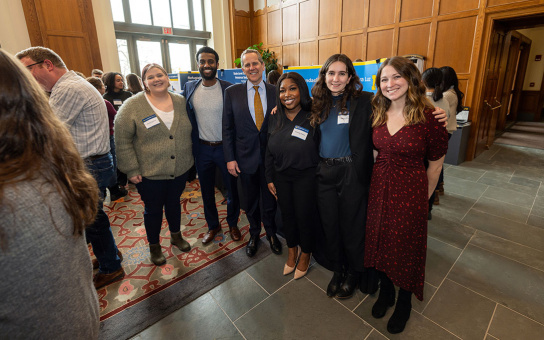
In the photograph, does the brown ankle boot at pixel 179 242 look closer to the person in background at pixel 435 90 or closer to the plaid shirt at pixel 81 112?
the plaid shirt at pixel 81 112

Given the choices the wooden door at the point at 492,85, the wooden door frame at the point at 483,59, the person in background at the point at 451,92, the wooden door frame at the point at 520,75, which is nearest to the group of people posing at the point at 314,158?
the person in background at the point at 451,92

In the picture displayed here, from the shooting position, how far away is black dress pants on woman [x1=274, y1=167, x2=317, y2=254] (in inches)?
76.0

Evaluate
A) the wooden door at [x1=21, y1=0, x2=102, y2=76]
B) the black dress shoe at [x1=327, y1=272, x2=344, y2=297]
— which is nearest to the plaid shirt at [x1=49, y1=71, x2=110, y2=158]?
the black dress shoe at [x1=327, y1=272, x2=344, y2=297]

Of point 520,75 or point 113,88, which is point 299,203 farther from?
point 520,75

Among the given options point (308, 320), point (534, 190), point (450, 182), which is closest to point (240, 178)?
point (308, 320)

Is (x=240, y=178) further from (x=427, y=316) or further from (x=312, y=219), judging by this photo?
(x=427, y=316)

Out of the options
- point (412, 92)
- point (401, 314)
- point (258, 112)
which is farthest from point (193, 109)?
point (401, 314)

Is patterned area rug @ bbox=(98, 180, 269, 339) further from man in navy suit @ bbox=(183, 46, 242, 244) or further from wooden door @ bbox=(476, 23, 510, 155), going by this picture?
wooden door @ bbox=(476, 23, 510, 155)

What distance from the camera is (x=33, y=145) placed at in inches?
26.4

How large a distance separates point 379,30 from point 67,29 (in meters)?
7.49

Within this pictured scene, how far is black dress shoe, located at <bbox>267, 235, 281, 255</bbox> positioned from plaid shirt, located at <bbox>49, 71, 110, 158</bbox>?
1631 millimetres

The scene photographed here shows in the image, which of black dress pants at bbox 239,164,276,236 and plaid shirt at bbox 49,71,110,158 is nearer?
plaid shirt at bbox 49,71,110,158

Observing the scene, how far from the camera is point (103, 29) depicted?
7.27m

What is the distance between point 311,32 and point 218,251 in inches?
289
